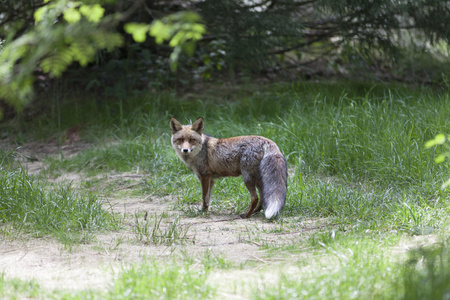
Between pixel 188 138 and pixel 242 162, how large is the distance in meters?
0.76

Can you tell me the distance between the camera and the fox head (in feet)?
18.5

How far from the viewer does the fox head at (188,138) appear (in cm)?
563

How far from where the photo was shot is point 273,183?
5043 millimetres

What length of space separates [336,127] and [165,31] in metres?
4.83

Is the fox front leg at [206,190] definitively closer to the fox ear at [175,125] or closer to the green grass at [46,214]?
the fox ear at [175,125]

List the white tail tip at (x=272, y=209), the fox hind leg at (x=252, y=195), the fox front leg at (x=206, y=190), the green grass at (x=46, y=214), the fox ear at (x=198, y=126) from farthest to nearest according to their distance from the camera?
the fox ear at (x=198, y=126) < the fox front leg at (x=206, y=190) < the fox hind leg at (x=252, y=195) < the white tail tip at (x=272, y=209) < the green grass at (x=46, y=214)

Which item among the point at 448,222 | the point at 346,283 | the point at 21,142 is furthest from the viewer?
the point at 21,142

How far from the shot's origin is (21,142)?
9812 mm

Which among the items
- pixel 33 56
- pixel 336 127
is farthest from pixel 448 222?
pixel 33 56

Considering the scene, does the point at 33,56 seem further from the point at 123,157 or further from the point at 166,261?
the point at 123,157

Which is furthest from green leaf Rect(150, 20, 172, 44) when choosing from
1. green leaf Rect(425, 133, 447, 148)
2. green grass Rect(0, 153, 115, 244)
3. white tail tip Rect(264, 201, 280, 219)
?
white tail tip Rect(264, 201, 280, 219)

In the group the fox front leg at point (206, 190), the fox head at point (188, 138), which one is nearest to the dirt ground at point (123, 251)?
the fox front leg at point (206, 190)

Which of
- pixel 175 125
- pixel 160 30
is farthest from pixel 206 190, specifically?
pixel 160 30

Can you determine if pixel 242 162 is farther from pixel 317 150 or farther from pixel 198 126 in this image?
pixel 317 150
